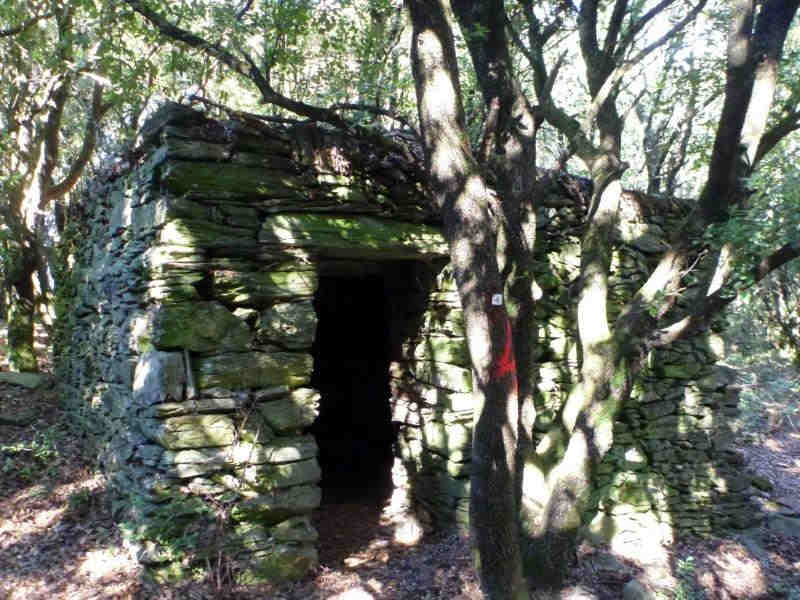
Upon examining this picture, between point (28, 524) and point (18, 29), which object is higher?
point (18, 29)

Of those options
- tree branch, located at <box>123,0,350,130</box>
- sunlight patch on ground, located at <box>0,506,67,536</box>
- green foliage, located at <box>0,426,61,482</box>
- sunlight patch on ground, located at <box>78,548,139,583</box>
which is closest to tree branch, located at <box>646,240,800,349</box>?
tree branch, located at <box>123,0,350,130</box>

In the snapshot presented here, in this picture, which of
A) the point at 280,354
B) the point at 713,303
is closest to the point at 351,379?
the point at 280,354

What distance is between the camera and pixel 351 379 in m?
7.36

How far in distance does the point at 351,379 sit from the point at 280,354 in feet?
11.3

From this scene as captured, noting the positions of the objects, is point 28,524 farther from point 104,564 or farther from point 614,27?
point 614,27

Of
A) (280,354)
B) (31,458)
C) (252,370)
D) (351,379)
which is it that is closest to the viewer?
(252,370)

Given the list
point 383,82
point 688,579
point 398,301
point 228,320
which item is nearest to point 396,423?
point 398,301

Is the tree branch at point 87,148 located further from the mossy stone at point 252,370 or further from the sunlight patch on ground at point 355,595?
the sunlight patch on ground at point 355,595

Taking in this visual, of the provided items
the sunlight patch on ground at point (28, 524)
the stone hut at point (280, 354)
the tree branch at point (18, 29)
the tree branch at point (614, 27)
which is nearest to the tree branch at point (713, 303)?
the stone hut at point (280, 354)

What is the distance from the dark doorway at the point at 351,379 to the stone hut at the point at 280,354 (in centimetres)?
91

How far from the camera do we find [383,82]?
564 centimetres

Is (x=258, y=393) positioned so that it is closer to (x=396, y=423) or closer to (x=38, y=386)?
(x=396, y=423)

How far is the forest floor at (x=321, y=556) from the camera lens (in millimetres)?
3846

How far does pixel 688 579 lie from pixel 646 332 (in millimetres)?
2442
